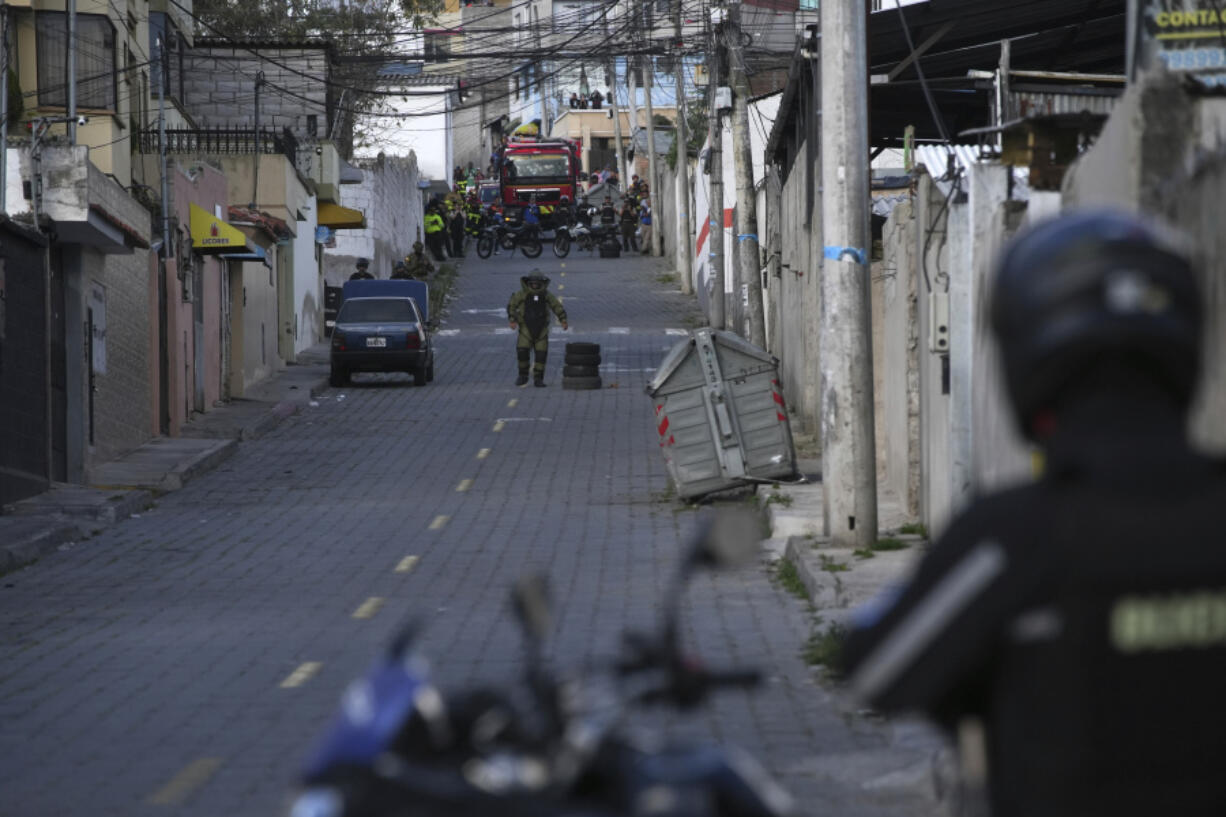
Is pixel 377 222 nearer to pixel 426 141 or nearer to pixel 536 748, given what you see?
pixel 426 141

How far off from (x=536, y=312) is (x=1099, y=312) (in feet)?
92.7

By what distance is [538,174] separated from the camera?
6888 cm

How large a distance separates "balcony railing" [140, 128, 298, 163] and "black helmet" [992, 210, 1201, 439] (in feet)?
116

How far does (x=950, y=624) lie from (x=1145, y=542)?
0.96ft

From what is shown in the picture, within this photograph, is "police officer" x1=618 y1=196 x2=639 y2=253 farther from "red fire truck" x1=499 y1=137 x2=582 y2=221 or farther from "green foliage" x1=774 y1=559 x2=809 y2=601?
"green foliage" x1=774 y1=559 x2=809 y2=601

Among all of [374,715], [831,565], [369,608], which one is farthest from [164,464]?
[374,715]

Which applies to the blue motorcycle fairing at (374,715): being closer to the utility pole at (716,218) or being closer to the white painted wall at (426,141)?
the utility pole at (716,218)

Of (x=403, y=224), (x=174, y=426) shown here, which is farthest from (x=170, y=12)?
(x=403, y=224)

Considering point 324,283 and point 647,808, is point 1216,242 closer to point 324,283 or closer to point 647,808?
point 647,808

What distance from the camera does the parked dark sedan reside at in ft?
105

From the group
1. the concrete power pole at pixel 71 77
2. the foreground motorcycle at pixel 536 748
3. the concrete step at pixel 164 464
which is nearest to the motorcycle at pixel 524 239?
the concrete step at pixel 164 464

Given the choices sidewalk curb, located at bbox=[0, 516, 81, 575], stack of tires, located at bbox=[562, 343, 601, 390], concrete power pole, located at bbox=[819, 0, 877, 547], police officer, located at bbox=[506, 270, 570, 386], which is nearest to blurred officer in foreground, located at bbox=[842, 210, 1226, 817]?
concrete power pole, located at bbox=[819, 0, 877, 547]

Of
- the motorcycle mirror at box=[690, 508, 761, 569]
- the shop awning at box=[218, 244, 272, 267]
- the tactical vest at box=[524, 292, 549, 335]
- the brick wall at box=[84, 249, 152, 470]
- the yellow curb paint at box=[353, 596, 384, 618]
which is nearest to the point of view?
the motorcycle mirror at box=[690, 508, 761, 569]

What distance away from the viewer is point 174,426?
26.3 m
